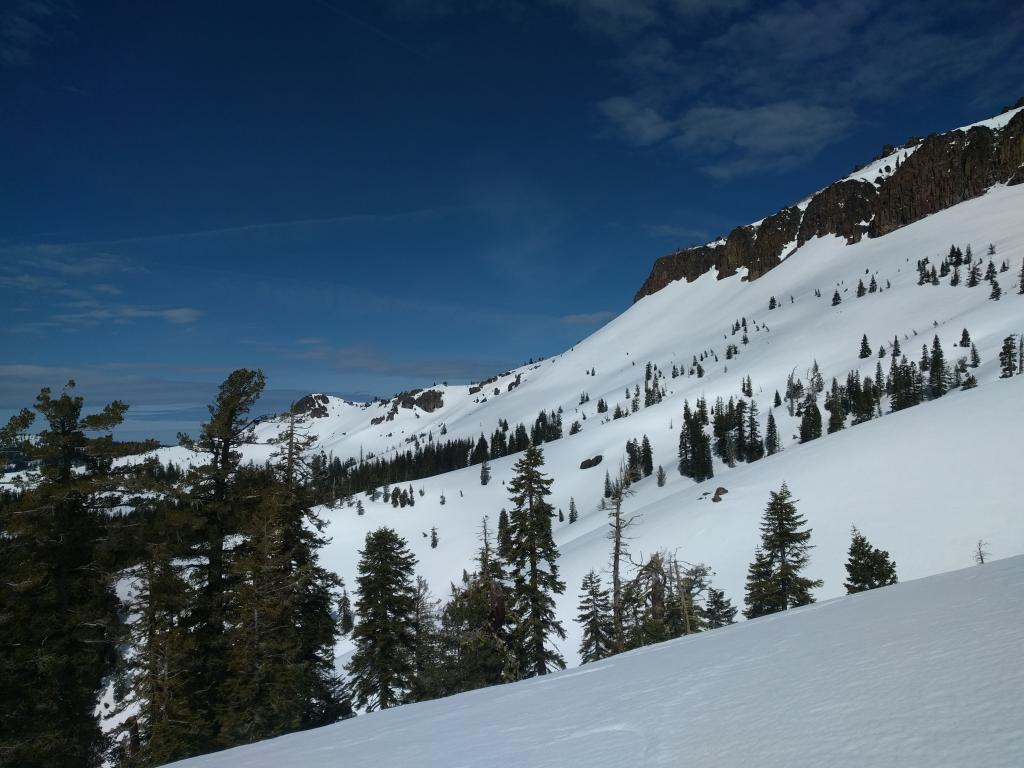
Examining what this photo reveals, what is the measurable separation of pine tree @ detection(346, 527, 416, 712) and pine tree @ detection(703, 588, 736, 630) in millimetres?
22951

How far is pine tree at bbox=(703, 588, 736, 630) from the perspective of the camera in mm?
38656

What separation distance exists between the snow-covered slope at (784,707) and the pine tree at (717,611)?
34.3 metres

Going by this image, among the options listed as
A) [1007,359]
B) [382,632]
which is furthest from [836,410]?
[382,632]

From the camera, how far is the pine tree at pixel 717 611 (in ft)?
127

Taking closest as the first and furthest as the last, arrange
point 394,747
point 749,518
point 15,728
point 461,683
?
point 394,747
point 15,728
point 461,683
point 749,518

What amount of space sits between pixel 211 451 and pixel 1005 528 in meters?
51.7

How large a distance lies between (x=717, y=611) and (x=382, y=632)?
86.3 feet

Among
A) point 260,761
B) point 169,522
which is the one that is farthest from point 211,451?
point 260,761

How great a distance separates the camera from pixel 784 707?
12.5ft

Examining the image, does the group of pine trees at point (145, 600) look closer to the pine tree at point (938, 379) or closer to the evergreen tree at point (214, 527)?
the evergreen tree at point (214, 527)

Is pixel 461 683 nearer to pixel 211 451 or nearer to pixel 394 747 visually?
pixel 211 451

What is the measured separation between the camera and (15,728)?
1473 centimetres

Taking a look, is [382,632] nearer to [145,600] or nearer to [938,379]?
[145,600]

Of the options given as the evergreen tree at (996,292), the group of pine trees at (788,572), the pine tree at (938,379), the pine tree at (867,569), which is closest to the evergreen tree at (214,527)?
the group of pine trees at (788,572)
